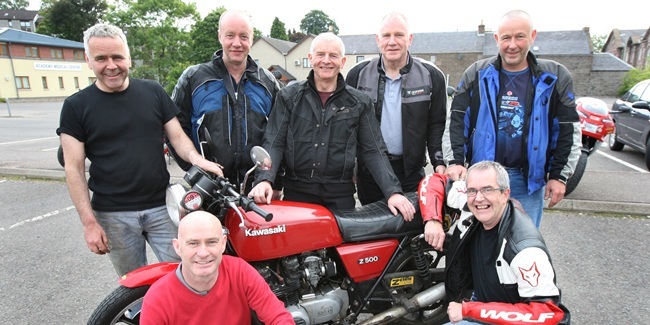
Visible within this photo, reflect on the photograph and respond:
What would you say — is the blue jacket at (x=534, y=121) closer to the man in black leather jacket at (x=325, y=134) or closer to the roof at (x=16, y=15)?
the man in black leather jacket at (x=325, y=134)

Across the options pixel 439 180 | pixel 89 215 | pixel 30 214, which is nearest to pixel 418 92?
pixel 439 180

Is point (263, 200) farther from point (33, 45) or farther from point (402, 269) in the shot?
point (33, 45)

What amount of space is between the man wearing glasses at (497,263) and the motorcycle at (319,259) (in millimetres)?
319

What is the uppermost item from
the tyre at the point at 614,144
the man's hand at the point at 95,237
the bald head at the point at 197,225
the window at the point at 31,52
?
the window at the point at 31,52

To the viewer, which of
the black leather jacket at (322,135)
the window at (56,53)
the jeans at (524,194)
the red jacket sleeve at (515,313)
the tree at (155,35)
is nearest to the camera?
the red jacket sleeve at (515,313)

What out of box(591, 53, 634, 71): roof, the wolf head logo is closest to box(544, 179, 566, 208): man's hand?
the wolf head logo

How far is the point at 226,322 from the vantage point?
77.4 inches

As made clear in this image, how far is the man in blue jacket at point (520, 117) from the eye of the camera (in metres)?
2.59

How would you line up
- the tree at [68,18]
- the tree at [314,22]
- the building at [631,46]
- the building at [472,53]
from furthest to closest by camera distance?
1. the tree at [314,22]
2. the tree at [68,18]
3. the building at [631,46]
4. the building at [472,53]

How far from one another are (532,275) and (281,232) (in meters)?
1.20

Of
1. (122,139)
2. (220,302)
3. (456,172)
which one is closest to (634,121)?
(456,172)

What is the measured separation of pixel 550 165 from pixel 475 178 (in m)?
1.02

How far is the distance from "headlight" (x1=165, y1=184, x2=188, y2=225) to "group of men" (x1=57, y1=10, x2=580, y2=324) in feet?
0.72

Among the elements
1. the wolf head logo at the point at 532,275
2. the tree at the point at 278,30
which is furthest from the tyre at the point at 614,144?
the tree at the point at 278,30
